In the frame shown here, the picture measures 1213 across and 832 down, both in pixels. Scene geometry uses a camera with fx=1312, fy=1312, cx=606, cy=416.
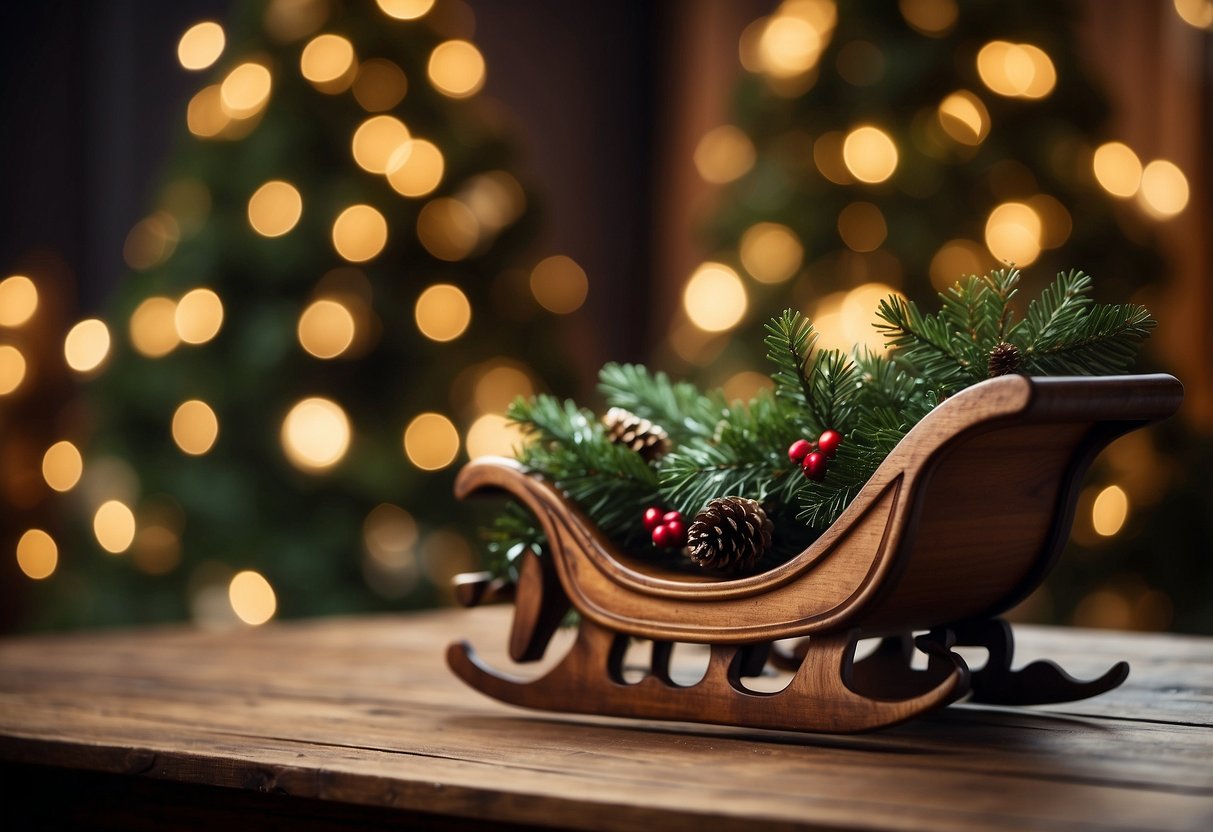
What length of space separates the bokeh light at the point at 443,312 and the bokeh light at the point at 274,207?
10.0 inches

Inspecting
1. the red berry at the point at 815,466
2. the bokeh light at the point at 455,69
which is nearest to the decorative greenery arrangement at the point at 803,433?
the red berry at the point at 815,466

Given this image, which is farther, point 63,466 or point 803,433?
point 63,466

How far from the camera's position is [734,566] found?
790 mm

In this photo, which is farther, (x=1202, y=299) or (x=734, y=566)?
(x=1202, y=299)

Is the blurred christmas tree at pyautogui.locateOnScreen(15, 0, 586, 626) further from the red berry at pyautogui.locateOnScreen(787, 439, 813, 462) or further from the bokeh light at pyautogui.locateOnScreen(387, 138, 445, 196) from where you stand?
the red berry at pyautogui.locateOnScreen(787, 439, 813, 462)

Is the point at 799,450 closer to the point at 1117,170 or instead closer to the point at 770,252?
the point at 770,252

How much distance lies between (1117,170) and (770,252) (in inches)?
24.4

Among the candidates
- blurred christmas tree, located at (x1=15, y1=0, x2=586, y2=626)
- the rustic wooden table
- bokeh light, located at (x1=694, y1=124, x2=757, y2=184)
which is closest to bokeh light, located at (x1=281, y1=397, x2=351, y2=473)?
blurred christmas tree, located at (x1=15, y1=0, x2=586, y2=626)

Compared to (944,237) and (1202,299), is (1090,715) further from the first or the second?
(1202,299)

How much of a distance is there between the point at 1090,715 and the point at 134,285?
183 cm

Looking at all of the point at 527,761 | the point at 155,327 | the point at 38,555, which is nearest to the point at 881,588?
the point at 527,761

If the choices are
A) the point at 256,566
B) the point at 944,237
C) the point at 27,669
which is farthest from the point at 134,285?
the point at 944,237

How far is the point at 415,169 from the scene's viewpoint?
7.34ft

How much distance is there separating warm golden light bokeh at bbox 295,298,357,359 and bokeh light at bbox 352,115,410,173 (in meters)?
0.25
